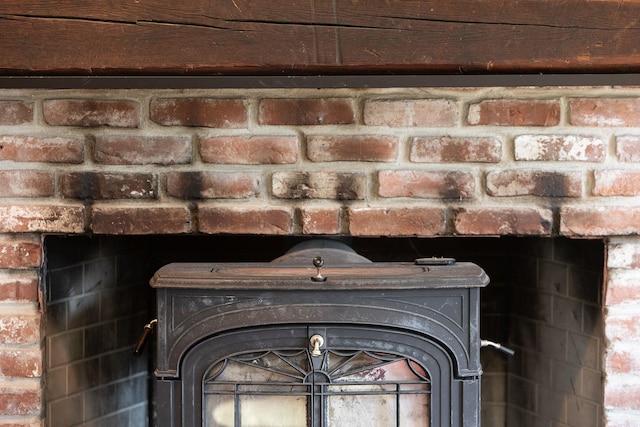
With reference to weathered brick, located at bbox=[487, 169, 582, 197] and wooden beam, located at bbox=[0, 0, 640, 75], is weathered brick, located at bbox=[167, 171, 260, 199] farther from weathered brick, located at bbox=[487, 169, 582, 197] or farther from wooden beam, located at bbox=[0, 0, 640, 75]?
weathered brick, located at bbox=[487, 169, 582, 197]

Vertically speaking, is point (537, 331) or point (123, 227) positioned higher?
point (123, 227)

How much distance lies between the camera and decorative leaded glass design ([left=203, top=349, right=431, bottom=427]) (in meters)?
1.47

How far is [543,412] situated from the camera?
1915 millimetres

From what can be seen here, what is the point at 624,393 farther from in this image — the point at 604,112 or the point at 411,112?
the point at 411,112

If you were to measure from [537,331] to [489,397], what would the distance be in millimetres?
253

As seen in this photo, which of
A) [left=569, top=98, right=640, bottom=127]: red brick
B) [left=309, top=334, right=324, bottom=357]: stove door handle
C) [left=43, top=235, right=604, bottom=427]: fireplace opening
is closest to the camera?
[left=309, top=334, right=324, bottom=357]: stove door handle

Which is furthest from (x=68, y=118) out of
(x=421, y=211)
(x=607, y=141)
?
(x=607, y=141)

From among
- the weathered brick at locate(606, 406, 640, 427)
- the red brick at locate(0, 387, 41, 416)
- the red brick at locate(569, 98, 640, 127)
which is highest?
the red brick at locate(569, 98, 640, 127)

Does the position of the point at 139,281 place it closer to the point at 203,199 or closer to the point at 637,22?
the point at 203,199

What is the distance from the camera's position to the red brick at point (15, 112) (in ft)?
5.31

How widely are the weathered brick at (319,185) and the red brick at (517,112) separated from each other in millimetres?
269

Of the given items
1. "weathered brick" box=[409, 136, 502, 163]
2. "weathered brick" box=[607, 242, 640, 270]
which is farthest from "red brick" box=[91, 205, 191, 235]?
"weathered brick" box=[607, 242, 640, 270]

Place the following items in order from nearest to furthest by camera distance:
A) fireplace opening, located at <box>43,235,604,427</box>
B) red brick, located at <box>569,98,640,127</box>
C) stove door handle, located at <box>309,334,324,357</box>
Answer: stove door handle, located at <box>309,334,324,357</box> → red brick, located at <box>569,98,640,127</box> → fireplace opening, located at <box>43,235,604,427</box>

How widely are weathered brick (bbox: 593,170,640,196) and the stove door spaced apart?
47 cm
